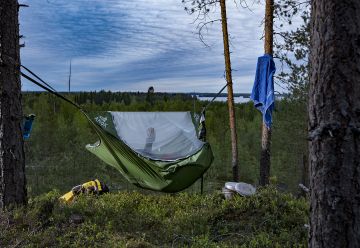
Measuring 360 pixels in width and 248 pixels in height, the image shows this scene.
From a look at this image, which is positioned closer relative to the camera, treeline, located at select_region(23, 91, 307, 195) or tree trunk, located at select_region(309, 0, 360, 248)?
tree trunk, located at select_region(309, 0, 360, 248)

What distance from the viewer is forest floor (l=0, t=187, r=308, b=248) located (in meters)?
3.84

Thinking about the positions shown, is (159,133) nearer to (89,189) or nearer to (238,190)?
(89,189)

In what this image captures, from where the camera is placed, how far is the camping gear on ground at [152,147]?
511cm

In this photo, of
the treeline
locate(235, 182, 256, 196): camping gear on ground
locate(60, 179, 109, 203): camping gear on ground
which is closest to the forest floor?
locate(235, 182, 256, 196): camping gear on ground

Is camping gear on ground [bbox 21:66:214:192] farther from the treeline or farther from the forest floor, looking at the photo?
the treeline

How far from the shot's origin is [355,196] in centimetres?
207

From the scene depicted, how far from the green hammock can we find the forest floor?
0.92 feet

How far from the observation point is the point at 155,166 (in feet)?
16.6

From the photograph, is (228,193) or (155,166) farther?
(228,193)

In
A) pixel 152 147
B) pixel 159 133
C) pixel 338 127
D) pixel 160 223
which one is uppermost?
pixel 338 127

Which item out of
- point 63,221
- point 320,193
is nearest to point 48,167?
point 63,221

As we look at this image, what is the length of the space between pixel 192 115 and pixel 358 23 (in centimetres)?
420

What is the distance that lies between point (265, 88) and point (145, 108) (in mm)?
12283

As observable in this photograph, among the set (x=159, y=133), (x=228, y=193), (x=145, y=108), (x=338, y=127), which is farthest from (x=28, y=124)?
(x=145, y=108)
